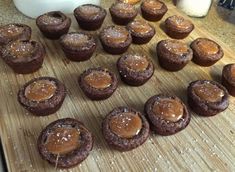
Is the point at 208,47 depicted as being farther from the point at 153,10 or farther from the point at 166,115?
the point at 166,115

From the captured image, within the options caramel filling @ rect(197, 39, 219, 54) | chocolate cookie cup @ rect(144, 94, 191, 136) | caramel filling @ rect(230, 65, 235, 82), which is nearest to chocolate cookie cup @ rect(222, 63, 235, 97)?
caramel filling @ rect(230, 65, 235, 82)

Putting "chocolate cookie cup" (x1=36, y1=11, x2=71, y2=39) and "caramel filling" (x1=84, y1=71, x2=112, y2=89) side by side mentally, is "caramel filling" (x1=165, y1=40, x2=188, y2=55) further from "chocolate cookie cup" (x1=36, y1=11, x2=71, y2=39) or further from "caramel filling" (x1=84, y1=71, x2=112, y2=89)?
"chocolate cookie cup" (x1=36, y1=11, x2=71, y2=39)

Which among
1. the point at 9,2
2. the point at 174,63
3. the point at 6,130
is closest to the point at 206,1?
the point at 174,63

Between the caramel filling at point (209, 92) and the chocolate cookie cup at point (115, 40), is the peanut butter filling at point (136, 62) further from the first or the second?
the caramel filling at point (209, 92)

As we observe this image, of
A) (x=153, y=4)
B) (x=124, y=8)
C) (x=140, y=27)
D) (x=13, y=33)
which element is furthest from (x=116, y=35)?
(x=13, y=33)

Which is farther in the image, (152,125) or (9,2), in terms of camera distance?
(9,2)

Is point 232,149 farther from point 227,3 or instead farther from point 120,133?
point 227,3

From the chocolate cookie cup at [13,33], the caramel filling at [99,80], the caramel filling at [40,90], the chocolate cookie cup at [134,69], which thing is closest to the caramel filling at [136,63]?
the chocolate cookie cup at [134,69]

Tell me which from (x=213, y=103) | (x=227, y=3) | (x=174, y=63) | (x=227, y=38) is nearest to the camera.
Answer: (x=213, y=103)
